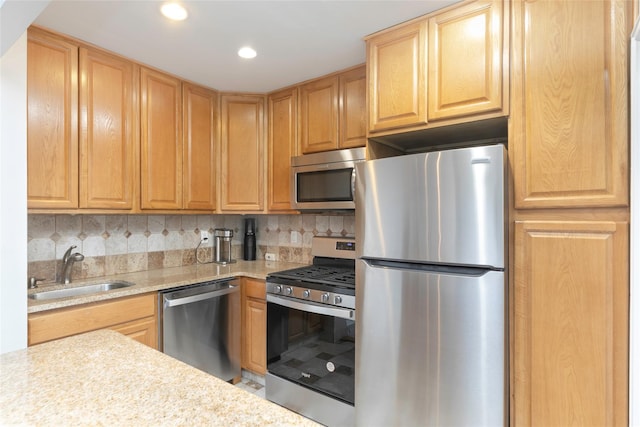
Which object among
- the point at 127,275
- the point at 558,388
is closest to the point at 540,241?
the point at 558,388

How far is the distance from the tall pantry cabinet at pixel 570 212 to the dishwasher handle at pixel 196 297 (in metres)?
1.88

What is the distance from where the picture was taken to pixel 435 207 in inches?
61.7

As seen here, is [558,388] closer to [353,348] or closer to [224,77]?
[353,348]

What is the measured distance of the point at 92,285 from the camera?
2.26 metres

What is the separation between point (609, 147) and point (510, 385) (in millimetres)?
1068

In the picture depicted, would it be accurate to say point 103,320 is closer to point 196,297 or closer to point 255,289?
point 196,297

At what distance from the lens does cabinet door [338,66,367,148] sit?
2.35 metres

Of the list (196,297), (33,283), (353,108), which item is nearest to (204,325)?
(196,297)

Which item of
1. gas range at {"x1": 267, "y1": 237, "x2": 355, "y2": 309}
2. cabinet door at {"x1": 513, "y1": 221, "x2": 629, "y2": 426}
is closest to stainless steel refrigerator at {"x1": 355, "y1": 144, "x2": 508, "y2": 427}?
cabinet door at {"x1": 513, "y1": 221, "x2": 629, "y2": 426}

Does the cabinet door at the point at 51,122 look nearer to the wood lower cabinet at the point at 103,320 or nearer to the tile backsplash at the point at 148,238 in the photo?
the tile backsplash at the point at 148,238

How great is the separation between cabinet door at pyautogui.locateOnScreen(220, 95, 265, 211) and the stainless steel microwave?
49 centimetres

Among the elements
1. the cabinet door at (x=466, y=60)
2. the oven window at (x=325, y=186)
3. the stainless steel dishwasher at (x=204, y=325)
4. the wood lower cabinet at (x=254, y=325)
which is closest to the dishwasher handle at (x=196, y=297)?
the stainless steel dishwasher at (x=204, y=325)

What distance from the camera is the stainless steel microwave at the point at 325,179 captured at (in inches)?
90.0

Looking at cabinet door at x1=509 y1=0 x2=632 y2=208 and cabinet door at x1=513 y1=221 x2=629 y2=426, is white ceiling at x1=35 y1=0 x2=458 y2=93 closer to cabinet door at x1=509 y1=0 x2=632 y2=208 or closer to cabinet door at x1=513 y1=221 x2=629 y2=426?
cabinet door at x1=509 y1=0 x2=632 y2=208
